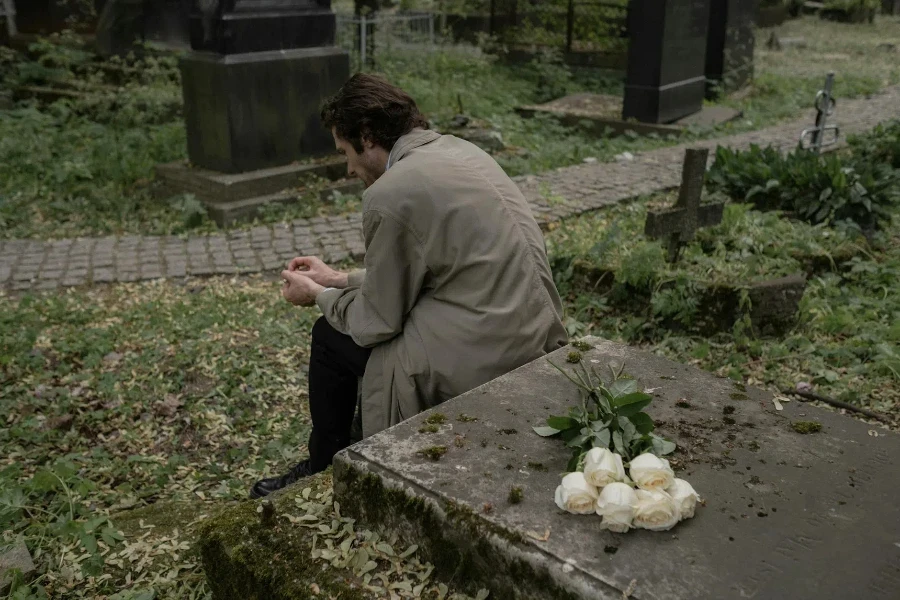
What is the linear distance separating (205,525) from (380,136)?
1.45 meters

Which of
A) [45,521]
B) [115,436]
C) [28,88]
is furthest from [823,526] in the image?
[28,88]

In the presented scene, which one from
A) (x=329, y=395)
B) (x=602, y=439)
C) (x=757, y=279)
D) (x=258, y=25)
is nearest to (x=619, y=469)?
(x=602, y=439)

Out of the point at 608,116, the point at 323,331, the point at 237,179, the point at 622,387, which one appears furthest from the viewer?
the point at 608,116

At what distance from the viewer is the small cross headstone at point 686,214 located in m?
4.85

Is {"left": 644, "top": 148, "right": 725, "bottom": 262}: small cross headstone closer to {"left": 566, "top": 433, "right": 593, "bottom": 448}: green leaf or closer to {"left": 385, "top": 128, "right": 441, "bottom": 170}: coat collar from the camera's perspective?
{"left": 385, "top": 128, "right": 441, "bottom": 170}: coat collar

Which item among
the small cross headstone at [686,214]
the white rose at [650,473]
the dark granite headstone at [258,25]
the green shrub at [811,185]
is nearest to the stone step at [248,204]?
the dark granite headstone at [258,25]

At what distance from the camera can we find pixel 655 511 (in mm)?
1939

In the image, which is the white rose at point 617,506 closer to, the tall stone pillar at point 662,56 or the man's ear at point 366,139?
the man's ear at point 366,139

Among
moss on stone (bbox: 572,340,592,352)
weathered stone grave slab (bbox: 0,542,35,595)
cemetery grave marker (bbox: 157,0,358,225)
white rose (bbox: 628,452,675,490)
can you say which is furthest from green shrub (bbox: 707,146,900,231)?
weathered stone grave slab (bbox: 0,542,35,595)

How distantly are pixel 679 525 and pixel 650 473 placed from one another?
14 cm

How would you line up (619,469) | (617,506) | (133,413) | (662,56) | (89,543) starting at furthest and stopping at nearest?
(662,56)
(133,413)
(89,543)
(619,469)
(617,506)

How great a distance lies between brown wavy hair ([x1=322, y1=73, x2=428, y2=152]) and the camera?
10.2 feet

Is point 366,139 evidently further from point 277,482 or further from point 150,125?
point 150,125

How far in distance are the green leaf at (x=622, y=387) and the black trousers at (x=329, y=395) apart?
3.49ft
